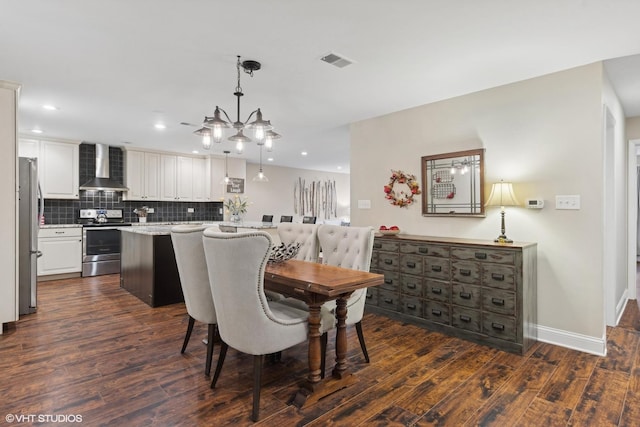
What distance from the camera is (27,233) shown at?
3.76m

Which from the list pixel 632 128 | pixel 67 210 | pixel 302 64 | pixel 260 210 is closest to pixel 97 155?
pixel 67 210

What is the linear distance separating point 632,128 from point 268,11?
189 inches

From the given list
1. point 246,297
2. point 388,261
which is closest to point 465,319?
point 388,261

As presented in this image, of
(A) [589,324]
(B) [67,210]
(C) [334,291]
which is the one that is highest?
(B) [67,210]

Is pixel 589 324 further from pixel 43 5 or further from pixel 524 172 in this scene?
pixel 43 5

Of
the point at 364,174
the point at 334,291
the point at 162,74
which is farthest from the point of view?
the point at 364,174

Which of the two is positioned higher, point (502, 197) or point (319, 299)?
point (502, 197)

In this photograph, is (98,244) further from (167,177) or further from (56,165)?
(167,177)

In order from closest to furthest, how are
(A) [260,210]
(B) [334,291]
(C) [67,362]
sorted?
(B) [334,291], (C) [67,362], (A) [260,210]

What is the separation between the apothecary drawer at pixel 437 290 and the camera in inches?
129

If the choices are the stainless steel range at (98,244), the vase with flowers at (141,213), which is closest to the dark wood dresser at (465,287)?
the stainless steel range at (98,244)

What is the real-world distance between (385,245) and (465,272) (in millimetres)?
917

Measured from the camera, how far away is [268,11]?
2.13 metres

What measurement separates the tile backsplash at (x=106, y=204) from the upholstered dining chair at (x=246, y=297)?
5.81 metres
